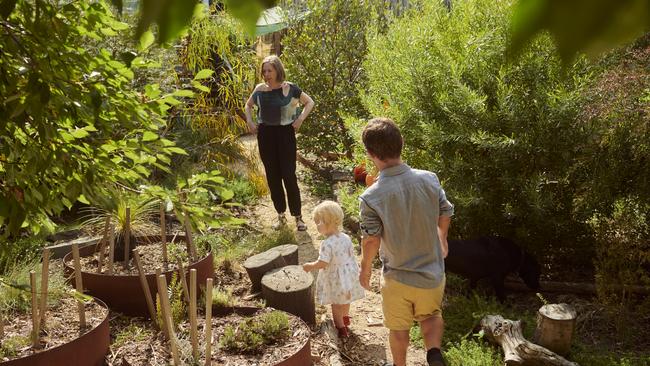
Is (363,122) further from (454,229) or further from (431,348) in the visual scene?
(431,348)

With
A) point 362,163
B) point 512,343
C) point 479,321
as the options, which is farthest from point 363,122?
point 512,343

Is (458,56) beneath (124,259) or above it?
above

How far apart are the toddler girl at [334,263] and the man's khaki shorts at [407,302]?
939 mm

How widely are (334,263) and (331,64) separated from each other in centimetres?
583

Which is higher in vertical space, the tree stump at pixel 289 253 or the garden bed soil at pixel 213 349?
the tree stump at pixel 289 253

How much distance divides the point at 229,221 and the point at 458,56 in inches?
144

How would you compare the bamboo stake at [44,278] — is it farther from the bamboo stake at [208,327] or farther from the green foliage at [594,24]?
the green foliage at [594,24]

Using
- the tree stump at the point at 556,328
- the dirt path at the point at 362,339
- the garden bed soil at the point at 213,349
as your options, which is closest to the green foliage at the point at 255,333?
the garden bed soil at the point at 213,349

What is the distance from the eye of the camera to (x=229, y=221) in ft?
9.07

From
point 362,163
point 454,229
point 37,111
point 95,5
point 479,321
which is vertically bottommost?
point 479,321

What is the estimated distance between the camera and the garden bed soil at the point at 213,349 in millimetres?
4059

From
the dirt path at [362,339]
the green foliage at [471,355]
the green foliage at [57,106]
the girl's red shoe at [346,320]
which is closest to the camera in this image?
the green foliage at [57,106]

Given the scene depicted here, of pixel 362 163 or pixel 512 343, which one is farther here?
pixel 362 163

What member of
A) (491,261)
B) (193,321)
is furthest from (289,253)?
(193,321)
